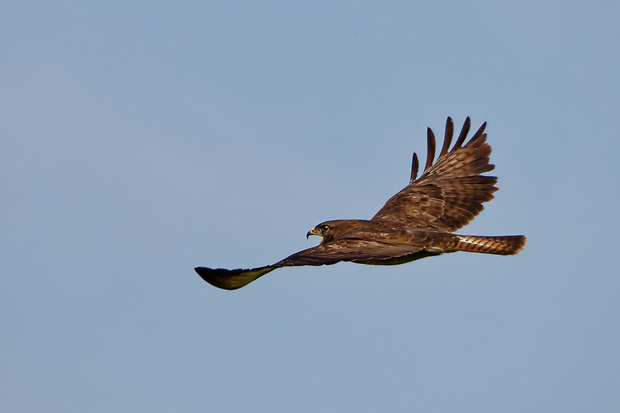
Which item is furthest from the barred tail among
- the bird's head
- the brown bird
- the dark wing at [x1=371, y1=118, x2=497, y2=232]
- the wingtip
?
the wingtip

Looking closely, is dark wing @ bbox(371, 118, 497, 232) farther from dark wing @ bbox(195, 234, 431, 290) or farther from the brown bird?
dark wing @ bbox(195, 234, 431, 290)

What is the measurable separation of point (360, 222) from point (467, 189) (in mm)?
2258

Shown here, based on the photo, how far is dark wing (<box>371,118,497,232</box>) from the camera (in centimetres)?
1403

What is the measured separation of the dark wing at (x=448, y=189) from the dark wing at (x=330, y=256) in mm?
1688

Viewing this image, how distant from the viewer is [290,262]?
10.3 m

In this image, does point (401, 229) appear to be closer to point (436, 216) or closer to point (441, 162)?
point (436, 216)

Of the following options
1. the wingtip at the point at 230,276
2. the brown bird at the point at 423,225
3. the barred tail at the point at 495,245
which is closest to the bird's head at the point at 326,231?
the brown bird at the point at 423,225

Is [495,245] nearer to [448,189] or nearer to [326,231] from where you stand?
[448,189]

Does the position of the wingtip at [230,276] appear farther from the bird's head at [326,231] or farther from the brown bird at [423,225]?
the bird's head at [326,231]

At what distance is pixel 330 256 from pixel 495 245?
8.72 ft

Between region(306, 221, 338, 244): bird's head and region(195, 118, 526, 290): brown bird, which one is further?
region(306, 221, 338, 244): bird's head

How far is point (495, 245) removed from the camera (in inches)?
487

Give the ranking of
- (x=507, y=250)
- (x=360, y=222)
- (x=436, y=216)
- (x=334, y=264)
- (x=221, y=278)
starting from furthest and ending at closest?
(x=436, y=216)
(x=360, y=222)
(x=507, y=250)
(x=334, y=264)
(x=221, y=278)

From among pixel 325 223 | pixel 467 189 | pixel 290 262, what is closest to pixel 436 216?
pixel 467 189
